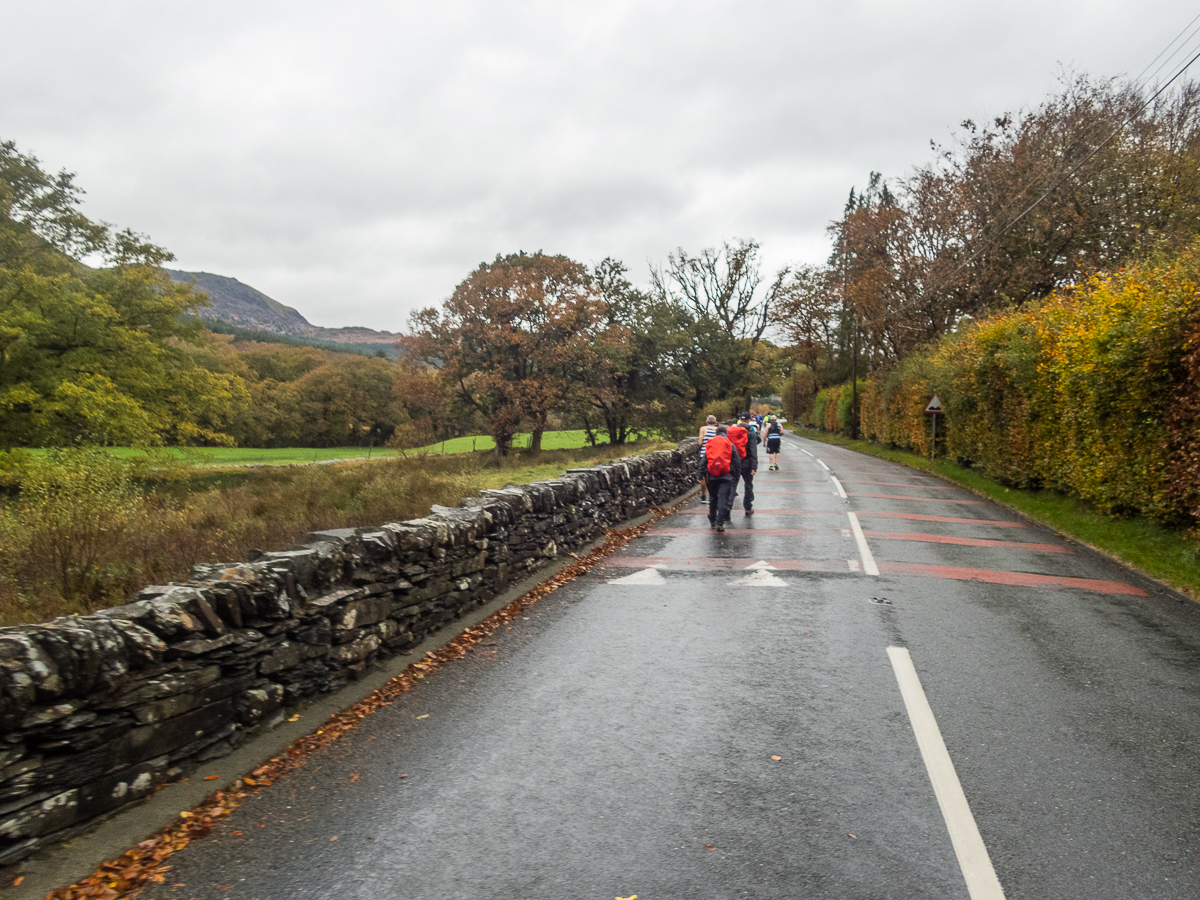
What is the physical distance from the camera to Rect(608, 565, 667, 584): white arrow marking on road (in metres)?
9.42

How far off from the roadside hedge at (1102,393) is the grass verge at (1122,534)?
11.2 inches

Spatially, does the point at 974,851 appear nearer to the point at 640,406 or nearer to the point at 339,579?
the point at 339,579

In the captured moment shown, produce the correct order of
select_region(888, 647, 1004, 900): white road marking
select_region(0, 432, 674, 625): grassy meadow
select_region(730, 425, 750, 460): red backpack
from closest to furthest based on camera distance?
select_region(888, 647, 1004, 900): white road marking < select_region(0, 432, 674, 625): grassy meadow < select_region(730, 425, 750, 460): red backpack

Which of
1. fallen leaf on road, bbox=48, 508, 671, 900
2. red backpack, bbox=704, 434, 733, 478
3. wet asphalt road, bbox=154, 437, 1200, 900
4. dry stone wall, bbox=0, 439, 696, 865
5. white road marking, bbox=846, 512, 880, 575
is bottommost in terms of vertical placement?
fallen leaf on road, bbox=48, 508, 671, 900

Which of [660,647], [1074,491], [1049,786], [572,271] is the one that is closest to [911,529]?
[1074,491]

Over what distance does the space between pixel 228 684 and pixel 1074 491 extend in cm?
1629

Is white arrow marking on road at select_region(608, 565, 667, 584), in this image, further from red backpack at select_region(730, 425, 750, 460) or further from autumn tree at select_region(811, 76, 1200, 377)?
autumn tree at select_region(811, 76, 1200, 377)

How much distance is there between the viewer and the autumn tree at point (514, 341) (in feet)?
142

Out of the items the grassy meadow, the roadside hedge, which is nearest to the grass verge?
the roadside hedge

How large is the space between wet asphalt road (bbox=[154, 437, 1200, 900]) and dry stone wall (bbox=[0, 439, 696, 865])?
1.77 ft

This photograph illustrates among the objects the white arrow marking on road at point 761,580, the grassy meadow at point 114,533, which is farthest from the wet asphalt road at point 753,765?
the grassy meadow at point 114,533

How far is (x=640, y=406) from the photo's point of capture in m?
50.6

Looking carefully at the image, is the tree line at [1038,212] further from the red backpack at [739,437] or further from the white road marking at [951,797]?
the white road marking at [951,797]

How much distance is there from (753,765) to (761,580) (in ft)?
16.8
